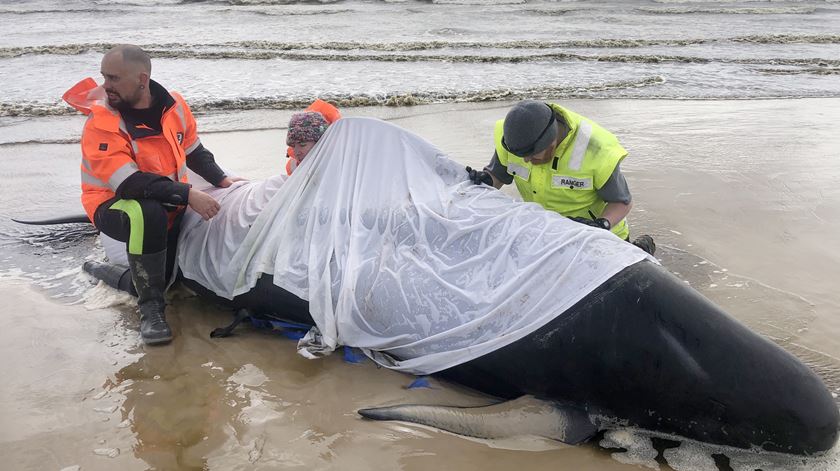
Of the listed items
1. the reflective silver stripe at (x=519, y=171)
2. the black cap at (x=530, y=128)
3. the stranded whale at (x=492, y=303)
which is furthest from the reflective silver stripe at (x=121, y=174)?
the reflective silver stripe at (x=519, y=171)

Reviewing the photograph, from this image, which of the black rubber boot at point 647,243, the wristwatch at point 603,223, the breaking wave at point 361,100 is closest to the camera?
the wristwatch at point 603,223

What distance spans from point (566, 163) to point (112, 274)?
2946mm

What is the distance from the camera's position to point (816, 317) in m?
3.97

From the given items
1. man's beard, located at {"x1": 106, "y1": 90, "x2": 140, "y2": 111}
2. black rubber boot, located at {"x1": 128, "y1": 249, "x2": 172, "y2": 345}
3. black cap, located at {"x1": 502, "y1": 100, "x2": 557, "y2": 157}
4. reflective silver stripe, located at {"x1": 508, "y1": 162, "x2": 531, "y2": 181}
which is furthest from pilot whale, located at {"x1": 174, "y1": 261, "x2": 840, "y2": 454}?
man's beard, located at {"x1": 106, "y1": 90, "x2": 140, "y2": 111}

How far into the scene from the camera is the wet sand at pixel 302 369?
2928mm

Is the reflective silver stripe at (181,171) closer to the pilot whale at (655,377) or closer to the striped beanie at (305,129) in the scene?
the striped beanie at (305,129)

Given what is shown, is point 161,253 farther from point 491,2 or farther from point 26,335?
point 491,2

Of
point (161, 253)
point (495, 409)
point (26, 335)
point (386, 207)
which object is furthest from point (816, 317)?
point (26, 335)

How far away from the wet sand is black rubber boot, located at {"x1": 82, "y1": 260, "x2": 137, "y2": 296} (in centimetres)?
10

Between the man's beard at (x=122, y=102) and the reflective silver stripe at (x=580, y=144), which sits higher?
the man's beard at (x=122, y=102)

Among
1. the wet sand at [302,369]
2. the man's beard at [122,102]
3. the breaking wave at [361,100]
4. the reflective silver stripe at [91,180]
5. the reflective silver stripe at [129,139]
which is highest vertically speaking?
the man's beard at [122,102]

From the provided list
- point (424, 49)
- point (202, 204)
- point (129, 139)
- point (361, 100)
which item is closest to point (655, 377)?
point (202, 204)

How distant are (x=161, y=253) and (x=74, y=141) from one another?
467cm

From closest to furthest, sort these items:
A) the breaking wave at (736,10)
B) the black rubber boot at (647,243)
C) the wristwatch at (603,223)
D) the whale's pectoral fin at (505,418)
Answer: the whale's pectoral fin at (505,418) < the wristwatch at (603,223) < the black rubber boot at (647,243) < the breaking wave at (736,10)
